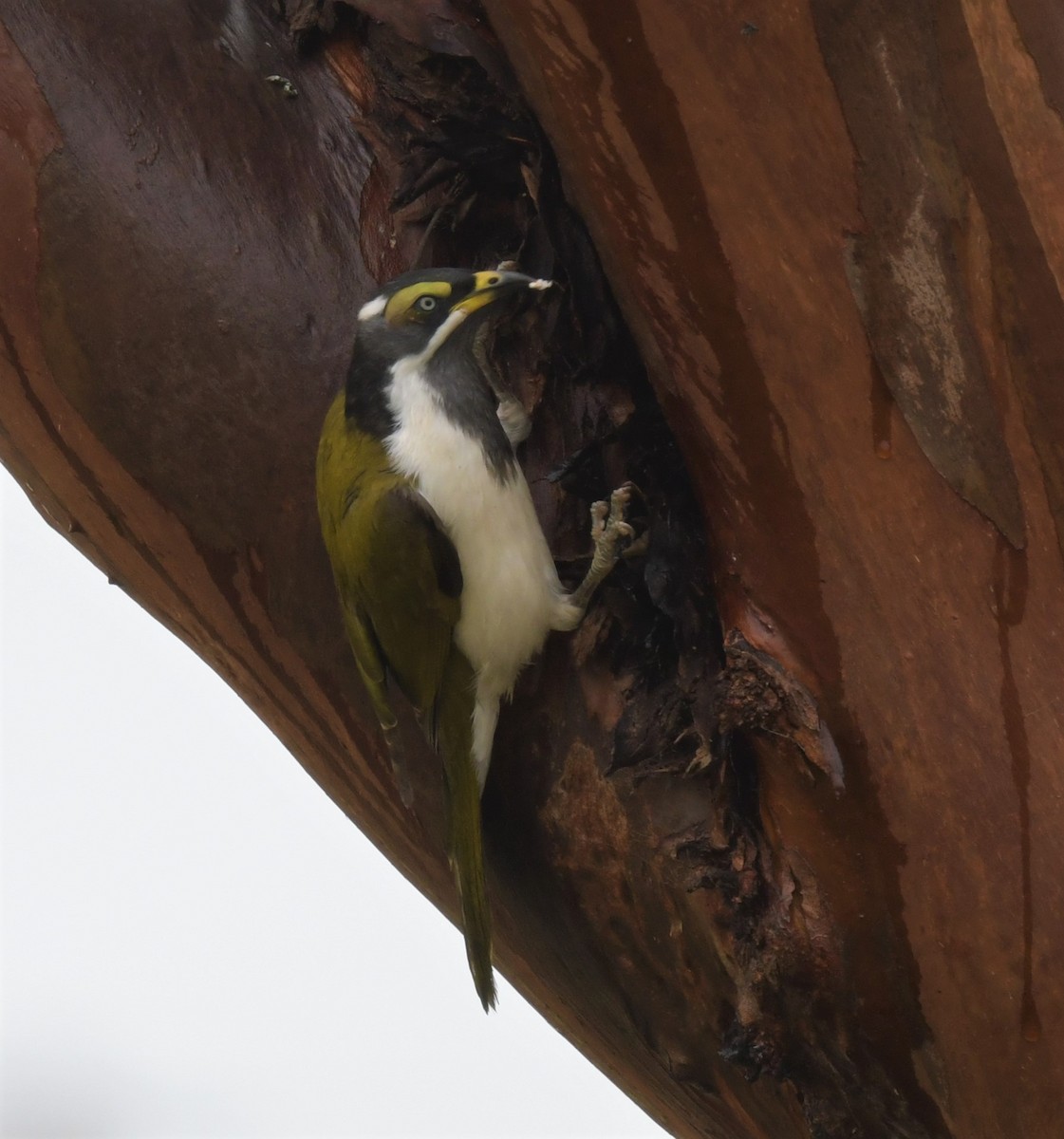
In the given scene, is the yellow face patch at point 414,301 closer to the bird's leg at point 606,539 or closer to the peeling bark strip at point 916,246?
the bird's leg at point 606,539

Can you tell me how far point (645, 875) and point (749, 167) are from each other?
769 mm

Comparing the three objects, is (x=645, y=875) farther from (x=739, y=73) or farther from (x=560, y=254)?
(x=739, y=73)

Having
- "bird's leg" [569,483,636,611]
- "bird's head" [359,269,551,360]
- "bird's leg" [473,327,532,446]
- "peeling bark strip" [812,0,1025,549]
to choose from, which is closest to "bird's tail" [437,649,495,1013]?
"bird's leg" [569,483,636,611]

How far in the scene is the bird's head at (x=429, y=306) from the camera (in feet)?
5.82

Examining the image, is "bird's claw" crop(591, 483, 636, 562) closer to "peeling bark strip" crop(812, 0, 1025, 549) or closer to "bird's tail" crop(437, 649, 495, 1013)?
"bird's tail" crop(437, 649, 495, 1013)

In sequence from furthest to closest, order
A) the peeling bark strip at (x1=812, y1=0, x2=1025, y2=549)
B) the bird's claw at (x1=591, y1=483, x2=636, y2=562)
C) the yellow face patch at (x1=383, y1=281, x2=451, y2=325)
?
the yellow face patch at (x1=383, y1=281, x2=451, y2=325), the bird's claw at (x1=591, y1=483, x2=636, y2=562), the peeling bark strip at (x1=812, y1=0, x2=1025, y2=549)

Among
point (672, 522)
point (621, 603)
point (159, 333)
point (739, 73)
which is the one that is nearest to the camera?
point (739, 73)

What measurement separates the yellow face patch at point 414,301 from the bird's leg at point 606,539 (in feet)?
1.08

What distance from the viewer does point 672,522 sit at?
1.63 meters

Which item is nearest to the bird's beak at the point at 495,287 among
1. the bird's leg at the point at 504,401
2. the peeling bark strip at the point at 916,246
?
the bird's leg at the point at 504,401

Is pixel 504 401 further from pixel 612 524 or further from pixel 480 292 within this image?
pixel 612 524

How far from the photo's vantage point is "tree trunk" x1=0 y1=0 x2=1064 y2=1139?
1363mm

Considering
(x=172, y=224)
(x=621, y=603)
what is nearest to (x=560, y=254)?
(x=621, y=603)

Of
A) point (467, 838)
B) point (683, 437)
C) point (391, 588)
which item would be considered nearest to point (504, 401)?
point (391, 588)
